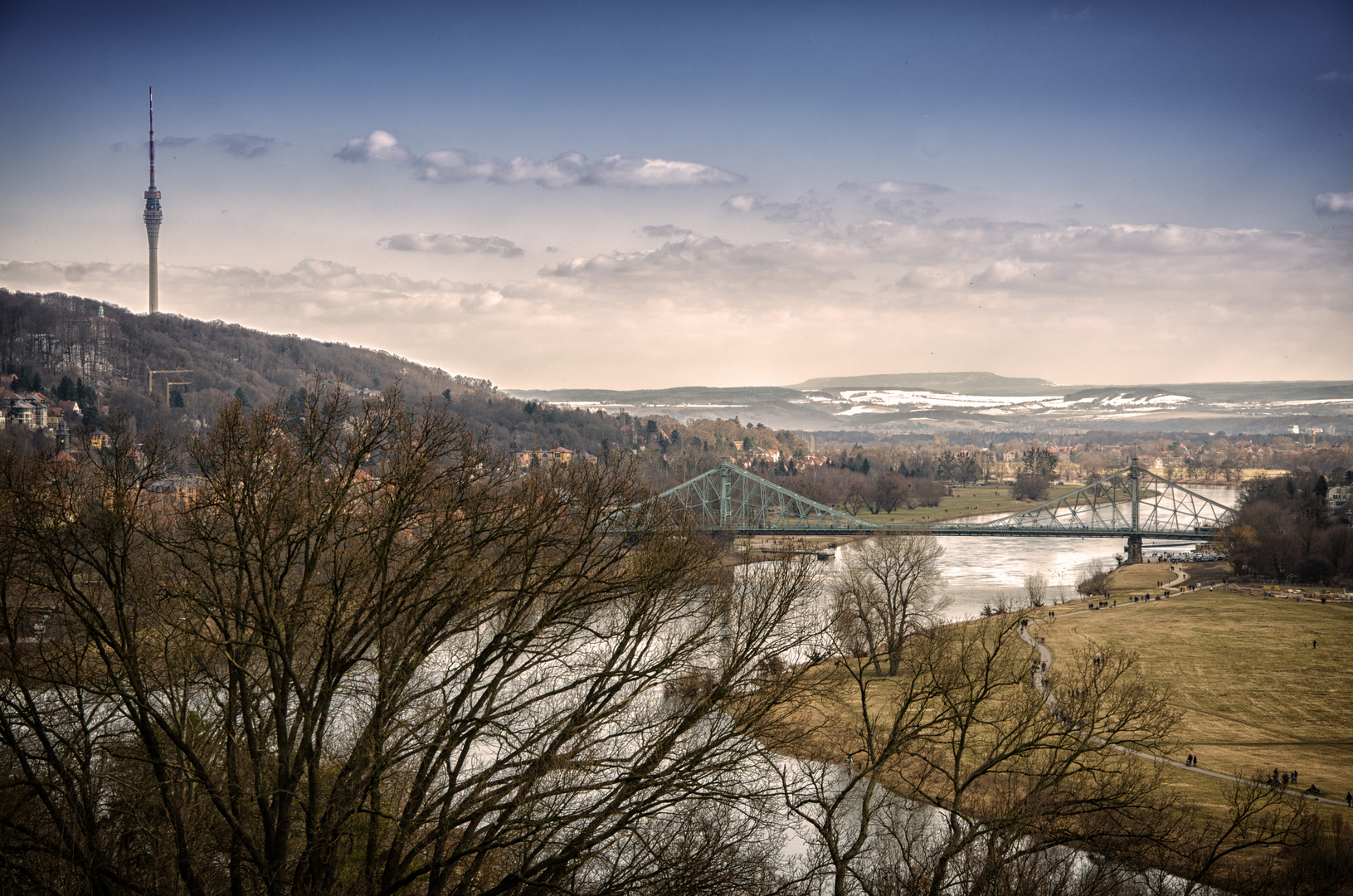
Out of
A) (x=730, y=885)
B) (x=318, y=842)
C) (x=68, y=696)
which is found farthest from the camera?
(x=68, y=696)

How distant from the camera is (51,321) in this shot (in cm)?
9269

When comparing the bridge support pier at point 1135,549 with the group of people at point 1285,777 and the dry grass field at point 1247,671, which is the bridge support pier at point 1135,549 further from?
the group of people at point 1285,777

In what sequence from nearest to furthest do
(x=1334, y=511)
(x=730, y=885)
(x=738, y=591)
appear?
(x=730, y=885), (x=738, y=591), (x=1334, y=511)

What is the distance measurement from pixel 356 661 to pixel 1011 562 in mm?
48946

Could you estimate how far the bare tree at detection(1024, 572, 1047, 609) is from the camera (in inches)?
1431

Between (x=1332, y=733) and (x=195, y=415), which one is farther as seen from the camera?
(x=195, y=415)

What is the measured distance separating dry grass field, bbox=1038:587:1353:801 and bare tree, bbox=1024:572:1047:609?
1817 mm

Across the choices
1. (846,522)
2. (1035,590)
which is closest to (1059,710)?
(1035,590)

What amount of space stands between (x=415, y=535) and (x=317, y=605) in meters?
1.12

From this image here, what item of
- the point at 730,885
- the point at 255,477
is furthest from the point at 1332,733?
the point at 255,477

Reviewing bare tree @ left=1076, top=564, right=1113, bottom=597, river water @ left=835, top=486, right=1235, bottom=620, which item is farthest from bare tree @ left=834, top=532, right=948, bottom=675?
bare tree @ left=1076, top=564, right=1113, bottom=597

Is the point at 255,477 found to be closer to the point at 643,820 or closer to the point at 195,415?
the point at 643,820

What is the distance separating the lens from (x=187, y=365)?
323 ft

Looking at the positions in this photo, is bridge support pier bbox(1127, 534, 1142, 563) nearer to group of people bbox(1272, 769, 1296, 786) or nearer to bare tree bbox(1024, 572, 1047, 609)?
bare tree bbox(1024, 572, 1047, 609)
